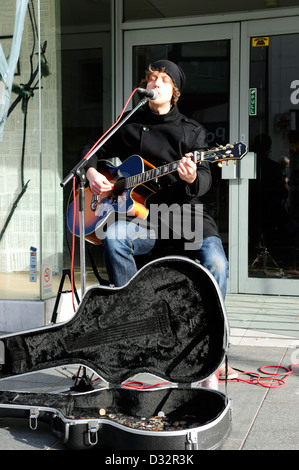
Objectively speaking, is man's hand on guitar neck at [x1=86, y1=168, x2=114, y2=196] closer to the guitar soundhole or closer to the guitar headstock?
the guitar soundhole

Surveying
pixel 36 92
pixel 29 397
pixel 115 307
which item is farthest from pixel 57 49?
pixel 29 397

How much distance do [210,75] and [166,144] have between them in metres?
2.48

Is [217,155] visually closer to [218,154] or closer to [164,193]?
[218,154]

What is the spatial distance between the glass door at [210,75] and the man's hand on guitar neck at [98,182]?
2382 mm

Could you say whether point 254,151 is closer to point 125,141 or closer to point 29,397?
point 125,141

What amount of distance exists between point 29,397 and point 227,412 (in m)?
0.88

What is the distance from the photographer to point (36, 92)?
424 cm

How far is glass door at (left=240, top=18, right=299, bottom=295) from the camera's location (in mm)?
5199

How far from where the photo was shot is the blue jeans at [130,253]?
9.62 ft

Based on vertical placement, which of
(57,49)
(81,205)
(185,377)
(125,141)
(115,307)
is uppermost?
(57,49)

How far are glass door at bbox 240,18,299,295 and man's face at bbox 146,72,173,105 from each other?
7.52 ft

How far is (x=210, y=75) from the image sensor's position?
17.7ft
